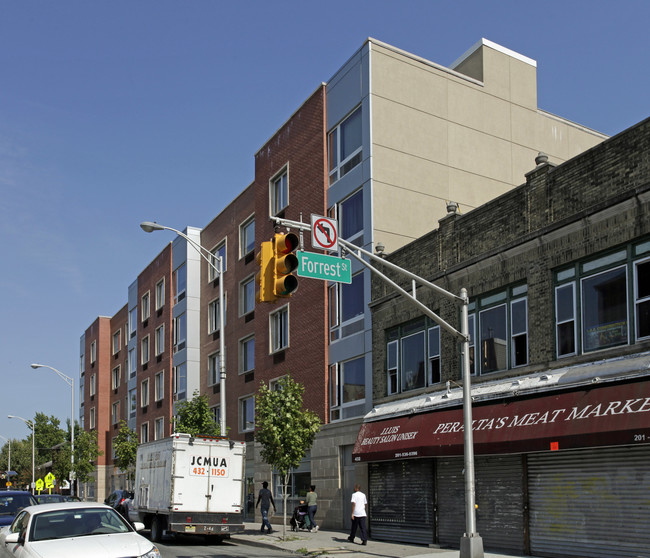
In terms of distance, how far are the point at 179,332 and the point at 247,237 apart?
11.2m

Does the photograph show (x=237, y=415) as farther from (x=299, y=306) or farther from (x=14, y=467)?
(x=14, y=467)

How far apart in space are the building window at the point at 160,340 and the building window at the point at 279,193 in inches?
746

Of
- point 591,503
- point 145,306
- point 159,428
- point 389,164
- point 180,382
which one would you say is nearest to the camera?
point 591,503

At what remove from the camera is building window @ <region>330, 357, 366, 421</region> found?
2753cm

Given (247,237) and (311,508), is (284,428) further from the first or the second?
(247,237)

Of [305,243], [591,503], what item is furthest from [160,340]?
[591,503]

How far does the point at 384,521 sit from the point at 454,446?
558 centimetres

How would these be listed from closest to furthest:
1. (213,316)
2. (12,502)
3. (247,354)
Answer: (12,502) → (247,354) → (213,316)

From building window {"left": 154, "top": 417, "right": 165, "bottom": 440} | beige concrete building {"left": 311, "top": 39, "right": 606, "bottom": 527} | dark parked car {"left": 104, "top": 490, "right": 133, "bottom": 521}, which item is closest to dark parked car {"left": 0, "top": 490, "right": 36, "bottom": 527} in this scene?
dark parked car {"left": 104, "top": 490, "right": 133, "bottom": 521}

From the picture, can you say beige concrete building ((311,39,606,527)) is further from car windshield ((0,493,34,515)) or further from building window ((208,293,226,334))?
building window ((208,293,226,334))

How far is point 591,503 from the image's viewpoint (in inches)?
661

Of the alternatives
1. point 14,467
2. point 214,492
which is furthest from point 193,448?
point 14,467

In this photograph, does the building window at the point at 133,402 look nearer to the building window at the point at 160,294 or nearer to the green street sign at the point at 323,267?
the building window at the point at 160,294

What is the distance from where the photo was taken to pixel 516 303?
2012cm
